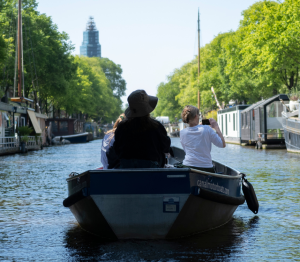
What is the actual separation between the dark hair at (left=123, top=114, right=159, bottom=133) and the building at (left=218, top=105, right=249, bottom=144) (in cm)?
3754

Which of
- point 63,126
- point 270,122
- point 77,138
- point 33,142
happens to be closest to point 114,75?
point 63,126

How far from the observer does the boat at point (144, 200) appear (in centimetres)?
629

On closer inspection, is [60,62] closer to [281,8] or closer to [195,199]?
[281,8]

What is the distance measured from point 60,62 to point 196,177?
44.3m

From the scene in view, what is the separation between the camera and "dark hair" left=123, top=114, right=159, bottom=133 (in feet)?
21.0

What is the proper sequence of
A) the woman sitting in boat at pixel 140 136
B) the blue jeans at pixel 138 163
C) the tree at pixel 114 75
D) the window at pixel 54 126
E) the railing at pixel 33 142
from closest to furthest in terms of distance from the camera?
the woman sitting in boat at pixel 140 136 → the blue jeans at pixel 138 163 → the railing at pixel 33 142 → the window at pixel 54 126 → the tree at pixel 114 75

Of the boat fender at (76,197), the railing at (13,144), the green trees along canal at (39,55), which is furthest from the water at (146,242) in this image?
the green trees along canal at (39,55)

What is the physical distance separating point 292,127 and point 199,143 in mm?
21245

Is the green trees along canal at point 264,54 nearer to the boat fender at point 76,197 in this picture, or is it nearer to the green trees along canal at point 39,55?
the green trees along canal at point 39,55

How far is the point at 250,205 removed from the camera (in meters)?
8.94

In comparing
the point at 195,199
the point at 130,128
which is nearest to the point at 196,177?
the point at 195,199

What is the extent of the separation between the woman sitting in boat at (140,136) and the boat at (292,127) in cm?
2095

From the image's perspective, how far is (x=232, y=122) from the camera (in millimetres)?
47500

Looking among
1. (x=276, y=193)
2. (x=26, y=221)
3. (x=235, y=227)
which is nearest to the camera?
(x=235, y=227)
